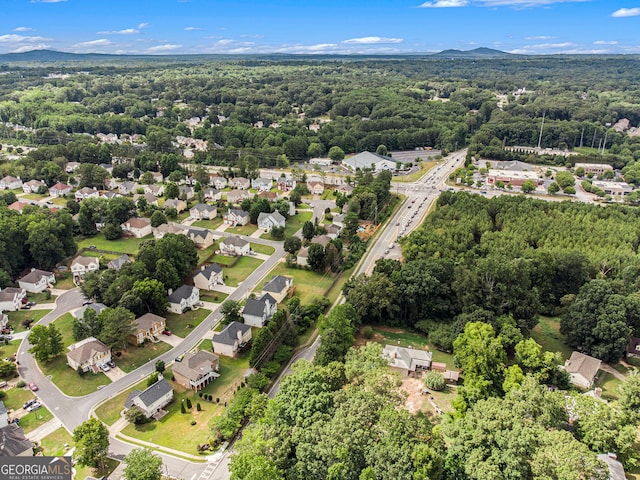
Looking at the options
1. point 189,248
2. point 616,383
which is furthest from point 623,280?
point 189,248

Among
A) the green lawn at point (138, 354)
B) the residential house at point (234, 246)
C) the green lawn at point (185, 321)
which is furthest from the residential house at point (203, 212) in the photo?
the green lawn at point (138, 354)

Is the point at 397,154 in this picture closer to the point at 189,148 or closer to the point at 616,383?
the point at 189,148

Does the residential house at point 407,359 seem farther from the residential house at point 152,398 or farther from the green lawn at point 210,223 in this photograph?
the green lawn at point 210,223

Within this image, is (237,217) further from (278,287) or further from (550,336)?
(550,336)

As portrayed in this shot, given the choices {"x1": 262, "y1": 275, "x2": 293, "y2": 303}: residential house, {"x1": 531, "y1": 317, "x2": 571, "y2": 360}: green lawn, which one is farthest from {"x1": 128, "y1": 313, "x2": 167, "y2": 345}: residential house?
{"x1": 531, "y1": 317, "x2": 571, "y2": 360}: green lawn

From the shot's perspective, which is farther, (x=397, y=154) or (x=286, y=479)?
(x=397, y=154)

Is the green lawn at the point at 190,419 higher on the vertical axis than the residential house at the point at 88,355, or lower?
lower

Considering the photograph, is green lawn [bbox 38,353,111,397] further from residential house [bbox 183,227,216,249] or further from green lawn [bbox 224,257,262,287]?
residential house [bbox 183,227,216,249]

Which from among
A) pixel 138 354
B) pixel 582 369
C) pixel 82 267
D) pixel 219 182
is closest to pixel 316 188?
pixel 219 182
